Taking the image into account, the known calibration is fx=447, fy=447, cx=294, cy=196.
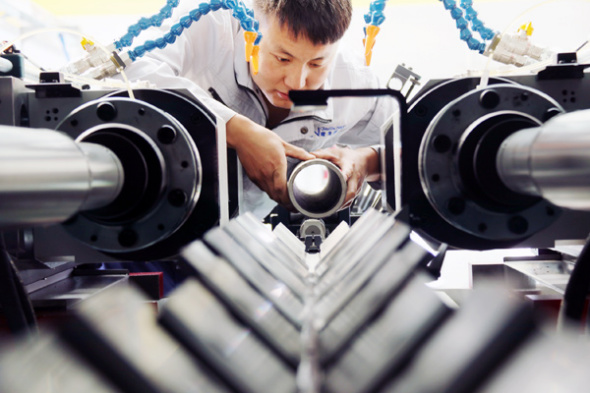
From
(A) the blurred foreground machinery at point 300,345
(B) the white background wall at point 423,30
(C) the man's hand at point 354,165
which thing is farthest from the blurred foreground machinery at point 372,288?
(B) the white background wall at point 423,30

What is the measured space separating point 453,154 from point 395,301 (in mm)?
265

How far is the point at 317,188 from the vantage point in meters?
0.89

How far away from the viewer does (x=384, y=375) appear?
190 mm

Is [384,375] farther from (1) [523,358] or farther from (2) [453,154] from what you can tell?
(2) [453,154]

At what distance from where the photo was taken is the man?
2.97 ft

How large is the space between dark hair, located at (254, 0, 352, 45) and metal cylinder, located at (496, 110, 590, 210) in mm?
792

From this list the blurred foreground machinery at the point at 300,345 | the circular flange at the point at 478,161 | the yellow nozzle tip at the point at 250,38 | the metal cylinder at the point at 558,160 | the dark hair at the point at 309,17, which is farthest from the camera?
the dark hair at the point at 309,17

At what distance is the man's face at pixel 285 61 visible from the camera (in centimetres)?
109

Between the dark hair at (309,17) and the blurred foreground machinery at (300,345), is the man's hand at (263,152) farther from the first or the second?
the blurred foreground machinery at (300,345)

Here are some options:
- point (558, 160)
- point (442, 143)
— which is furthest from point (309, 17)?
point (558, 160)

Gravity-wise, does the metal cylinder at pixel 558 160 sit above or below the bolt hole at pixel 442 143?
above

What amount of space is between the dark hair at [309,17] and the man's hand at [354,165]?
0.29 metres

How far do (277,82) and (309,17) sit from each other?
20cm

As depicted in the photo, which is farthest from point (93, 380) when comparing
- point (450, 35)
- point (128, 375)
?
point (450, 35)
